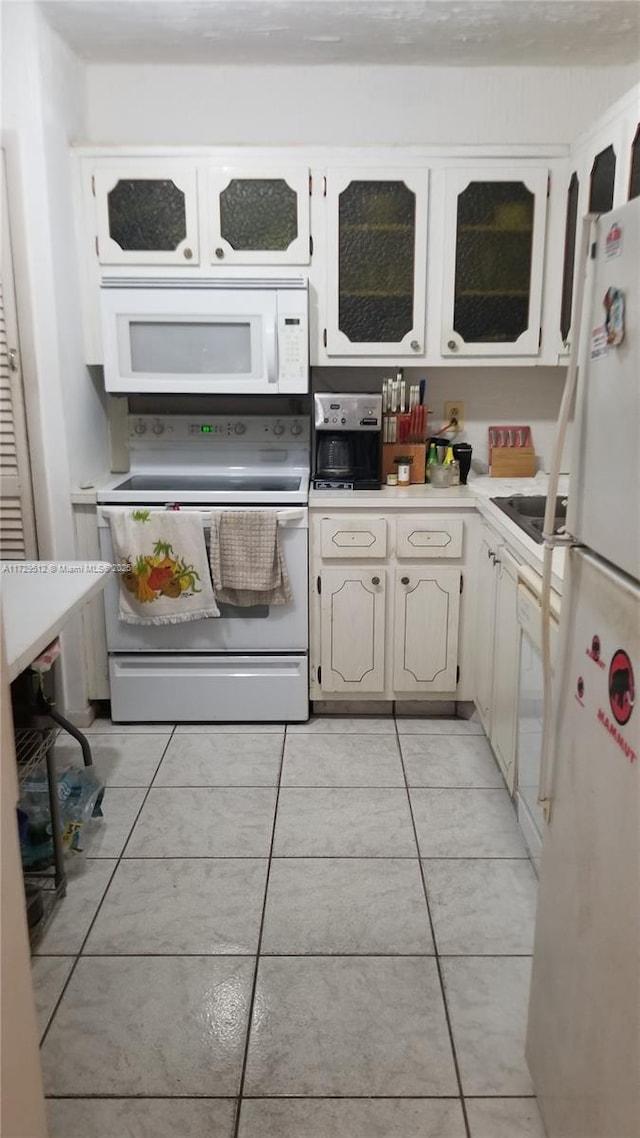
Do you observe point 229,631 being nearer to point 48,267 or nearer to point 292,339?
point 292,339

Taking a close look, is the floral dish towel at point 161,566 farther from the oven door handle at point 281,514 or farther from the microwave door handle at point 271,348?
the microwave door handle at point 271,348

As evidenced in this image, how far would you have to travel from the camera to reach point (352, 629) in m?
2.92

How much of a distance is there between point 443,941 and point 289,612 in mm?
1319

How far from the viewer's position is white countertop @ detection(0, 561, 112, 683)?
145 cm

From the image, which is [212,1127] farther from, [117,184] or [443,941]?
[117,184]

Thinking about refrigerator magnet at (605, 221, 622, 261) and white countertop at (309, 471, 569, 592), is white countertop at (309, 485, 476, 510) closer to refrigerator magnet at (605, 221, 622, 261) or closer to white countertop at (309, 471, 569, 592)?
white countertop at (309, 471, 569, 592)

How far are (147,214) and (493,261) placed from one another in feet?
4.18

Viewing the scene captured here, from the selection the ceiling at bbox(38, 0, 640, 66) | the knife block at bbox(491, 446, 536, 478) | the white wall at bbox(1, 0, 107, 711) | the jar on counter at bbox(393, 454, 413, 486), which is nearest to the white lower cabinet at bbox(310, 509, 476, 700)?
the jar on counter at bbox(393, 454, 413, 486)

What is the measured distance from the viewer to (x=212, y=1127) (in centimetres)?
141

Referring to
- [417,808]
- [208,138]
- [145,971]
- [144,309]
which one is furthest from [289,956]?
[208,138]

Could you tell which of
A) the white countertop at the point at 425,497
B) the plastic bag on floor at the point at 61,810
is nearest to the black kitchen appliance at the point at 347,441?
the white countertop at the point at 425,497

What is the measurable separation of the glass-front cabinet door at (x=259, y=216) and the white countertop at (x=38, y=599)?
4.79 ft

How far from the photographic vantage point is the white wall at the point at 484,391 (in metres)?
3.24

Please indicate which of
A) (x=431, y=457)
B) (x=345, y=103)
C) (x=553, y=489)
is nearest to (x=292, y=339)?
(x=431, y=457)
